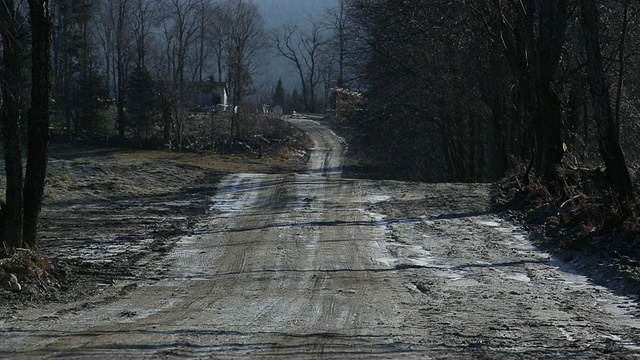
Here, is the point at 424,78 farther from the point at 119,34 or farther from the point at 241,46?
the point at 119,34

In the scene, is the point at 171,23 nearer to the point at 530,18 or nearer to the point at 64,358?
the point at 530,18

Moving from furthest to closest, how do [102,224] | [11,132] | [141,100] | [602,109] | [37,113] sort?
1. [141,100]
2. [102,224]
3. [602,109]
4. [11,132]
5. [37,113]

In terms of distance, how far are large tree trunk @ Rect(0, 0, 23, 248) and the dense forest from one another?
0.04 meters

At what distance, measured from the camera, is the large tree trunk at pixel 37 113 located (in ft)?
37.7

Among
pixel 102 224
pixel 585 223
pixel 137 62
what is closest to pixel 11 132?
pixel 102 224

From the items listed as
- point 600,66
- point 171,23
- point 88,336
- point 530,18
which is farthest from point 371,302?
point 171,23

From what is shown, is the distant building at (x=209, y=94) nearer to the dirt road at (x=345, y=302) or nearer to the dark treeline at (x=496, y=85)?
the dark treeline at (x=496, y=85)

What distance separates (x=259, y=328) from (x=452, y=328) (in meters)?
1.93

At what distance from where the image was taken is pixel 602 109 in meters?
15.3

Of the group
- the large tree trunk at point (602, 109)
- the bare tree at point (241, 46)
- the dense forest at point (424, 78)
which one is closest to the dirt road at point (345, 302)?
the large tree trunk at point (602, 109)

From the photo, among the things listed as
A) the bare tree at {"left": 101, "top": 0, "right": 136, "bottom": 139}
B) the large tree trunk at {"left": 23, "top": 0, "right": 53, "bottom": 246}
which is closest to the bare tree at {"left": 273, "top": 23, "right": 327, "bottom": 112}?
the bare tree at {"left": 101, "top": 0, "right": 136, "bottom": 139}

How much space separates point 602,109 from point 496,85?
16.7 meters

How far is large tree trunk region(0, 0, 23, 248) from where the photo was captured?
1145cm

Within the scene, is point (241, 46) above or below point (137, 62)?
above
